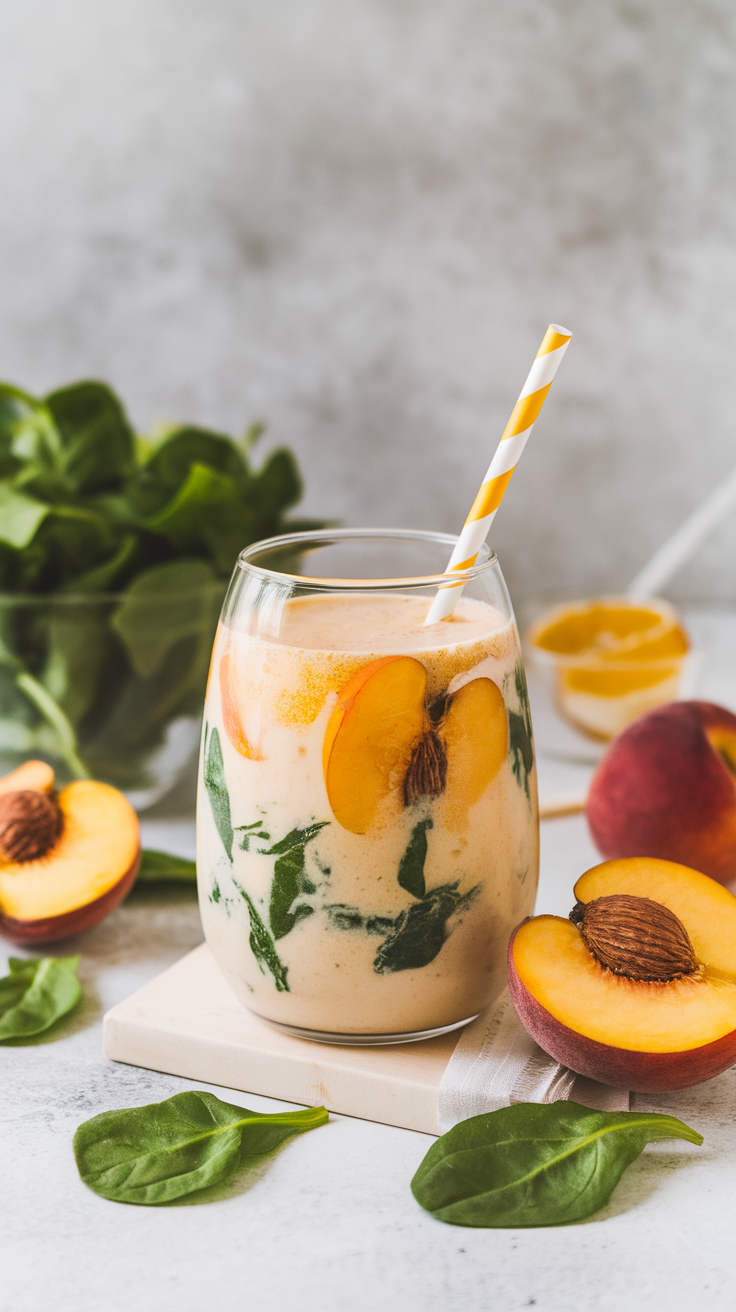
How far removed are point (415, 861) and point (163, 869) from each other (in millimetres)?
381

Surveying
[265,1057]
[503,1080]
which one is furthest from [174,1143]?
[503,1080]

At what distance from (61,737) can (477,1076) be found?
22.6 inches

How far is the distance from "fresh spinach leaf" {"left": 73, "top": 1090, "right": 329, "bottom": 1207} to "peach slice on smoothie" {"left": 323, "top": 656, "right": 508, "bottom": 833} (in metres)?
0.17

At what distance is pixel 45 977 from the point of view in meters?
0.75

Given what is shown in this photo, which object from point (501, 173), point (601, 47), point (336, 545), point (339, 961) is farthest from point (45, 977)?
point (601, 47)

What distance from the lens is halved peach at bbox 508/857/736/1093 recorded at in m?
0.56

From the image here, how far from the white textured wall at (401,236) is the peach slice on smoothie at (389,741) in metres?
1.06

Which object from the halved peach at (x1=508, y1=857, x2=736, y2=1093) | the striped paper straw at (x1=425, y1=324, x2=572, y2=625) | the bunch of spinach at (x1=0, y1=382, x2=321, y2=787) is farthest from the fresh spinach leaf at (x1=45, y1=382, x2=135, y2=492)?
the halved peach at (x1=508, y1=857, x2=736, y2=1093)

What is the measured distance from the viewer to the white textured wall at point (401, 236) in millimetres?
1435

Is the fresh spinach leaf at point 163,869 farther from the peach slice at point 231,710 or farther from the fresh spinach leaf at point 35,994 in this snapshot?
the peach slice at point 231,710

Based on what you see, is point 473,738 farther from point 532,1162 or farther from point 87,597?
point 87,597

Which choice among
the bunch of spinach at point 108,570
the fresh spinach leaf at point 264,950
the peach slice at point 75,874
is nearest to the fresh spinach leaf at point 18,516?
the bunch of spinach at point 108,570

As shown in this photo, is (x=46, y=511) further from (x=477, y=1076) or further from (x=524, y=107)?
(x=524, y=107)

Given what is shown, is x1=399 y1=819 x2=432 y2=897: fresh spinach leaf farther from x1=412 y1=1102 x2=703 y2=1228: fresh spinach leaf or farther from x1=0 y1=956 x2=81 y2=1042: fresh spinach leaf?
x1=0 y1=956 x2=81 y2=1042: fresh spinach leaf
